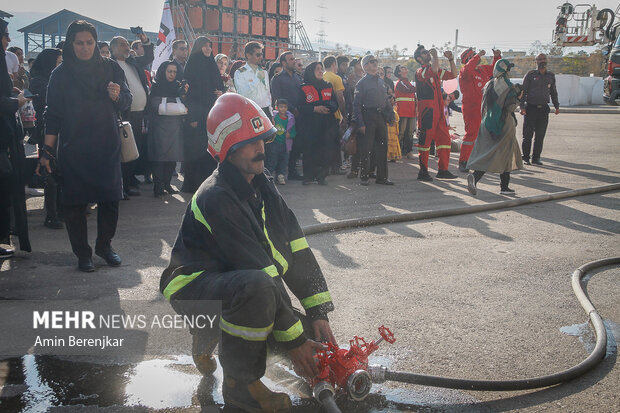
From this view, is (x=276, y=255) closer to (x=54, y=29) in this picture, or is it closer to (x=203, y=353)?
(x=203, y=353)

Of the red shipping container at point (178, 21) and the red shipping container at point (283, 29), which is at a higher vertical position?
the red shipping container at point (283, 29)

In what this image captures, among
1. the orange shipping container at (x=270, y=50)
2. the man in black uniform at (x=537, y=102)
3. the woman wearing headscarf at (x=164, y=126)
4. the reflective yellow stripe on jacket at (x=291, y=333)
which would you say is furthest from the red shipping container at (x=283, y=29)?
the reflective yellow stripe on jacket at (x=291, y=333)

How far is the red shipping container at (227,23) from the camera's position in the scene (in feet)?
98.5

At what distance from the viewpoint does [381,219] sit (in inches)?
279

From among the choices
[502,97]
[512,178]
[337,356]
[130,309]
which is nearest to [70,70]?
[130,309]

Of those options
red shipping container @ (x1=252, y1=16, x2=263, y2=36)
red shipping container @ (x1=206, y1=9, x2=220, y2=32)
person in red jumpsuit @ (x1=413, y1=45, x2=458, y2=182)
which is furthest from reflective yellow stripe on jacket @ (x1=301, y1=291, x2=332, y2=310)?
red shipping container @ (x1=252, y1=16, x2=263, y2=36)

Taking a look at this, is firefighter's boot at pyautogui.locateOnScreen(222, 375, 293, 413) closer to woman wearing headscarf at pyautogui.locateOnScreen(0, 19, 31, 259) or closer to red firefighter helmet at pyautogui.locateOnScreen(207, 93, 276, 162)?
red firefighter helmet at pyautogui.locateOnScreen(207, 93, 276, 162)

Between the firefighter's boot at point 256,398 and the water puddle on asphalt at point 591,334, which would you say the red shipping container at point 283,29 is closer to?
the water puddle on asphalt at point 591,334

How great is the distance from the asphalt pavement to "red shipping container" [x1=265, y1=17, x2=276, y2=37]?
83.2 ft

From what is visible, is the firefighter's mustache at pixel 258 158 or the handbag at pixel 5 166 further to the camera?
the handbag at pixel 5 166

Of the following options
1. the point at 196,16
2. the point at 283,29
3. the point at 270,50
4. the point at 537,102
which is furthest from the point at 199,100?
the point at 283,29

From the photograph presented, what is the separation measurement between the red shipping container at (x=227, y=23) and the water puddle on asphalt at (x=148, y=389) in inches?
Result: 1128

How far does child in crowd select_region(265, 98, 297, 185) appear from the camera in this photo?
9.80m

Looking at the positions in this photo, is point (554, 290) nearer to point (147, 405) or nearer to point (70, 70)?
point (147, 405)
